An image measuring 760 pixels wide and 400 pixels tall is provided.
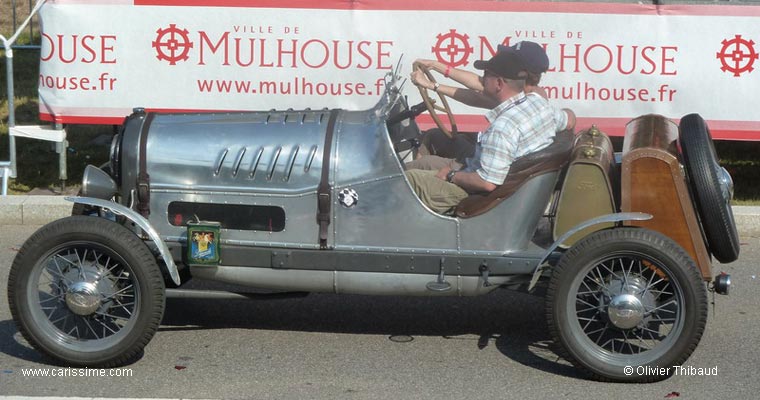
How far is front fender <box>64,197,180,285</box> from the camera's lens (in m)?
4.89

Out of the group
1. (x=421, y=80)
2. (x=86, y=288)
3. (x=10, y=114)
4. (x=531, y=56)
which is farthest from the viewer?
(x=10, y=114)

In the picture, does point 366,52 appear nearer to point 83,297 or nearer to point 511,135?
point 511,135

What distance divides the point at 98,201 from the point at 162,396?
3.06ft

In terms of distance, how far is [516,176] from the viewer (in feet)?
16.7

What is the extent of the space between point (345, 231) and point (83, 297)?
1.22 m

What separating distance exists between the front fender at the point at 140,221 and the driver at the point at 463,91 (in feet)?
4.25

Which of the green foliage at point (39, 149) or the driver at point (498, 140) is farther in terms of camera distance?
the green foliage at point (39, 149)

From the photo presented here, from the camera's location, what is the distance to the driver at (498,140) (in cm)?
510

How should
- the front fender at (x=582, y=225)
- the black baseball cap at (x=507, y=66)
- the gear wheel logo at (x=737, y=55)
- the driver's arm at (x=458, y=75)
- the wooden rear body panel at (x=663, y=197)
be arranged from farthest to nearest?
the gear wheel logo at (x=737, y=55) → the driver's arm at (x=458, y=75) → the black baseball cap at (x=507, y=66) → the wooden rear body panel at (x=663, y=197) → the front fender at (x=582, y=225)

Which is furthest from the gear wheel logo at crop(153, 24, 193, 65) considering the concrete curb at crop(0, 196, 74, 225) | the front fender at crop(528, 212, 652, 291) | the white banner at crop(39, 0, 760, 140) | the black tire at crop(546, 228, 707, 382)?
the black tire at crop(546, 228, 707, 382)

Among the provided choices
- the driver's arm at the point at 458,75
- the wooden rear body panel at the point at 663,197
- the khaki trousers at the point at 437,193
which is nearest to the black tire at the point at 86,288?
the khaki trousers at the point at 437,193

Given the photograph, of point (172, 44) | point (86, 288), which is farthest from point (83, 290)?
point (172, 44)

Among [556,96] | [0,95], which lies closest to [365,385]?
[556,96]

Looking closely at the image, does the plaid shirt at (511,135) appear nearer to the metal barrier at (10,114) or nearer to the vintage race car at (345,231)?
the vintage race car at (345,231)
